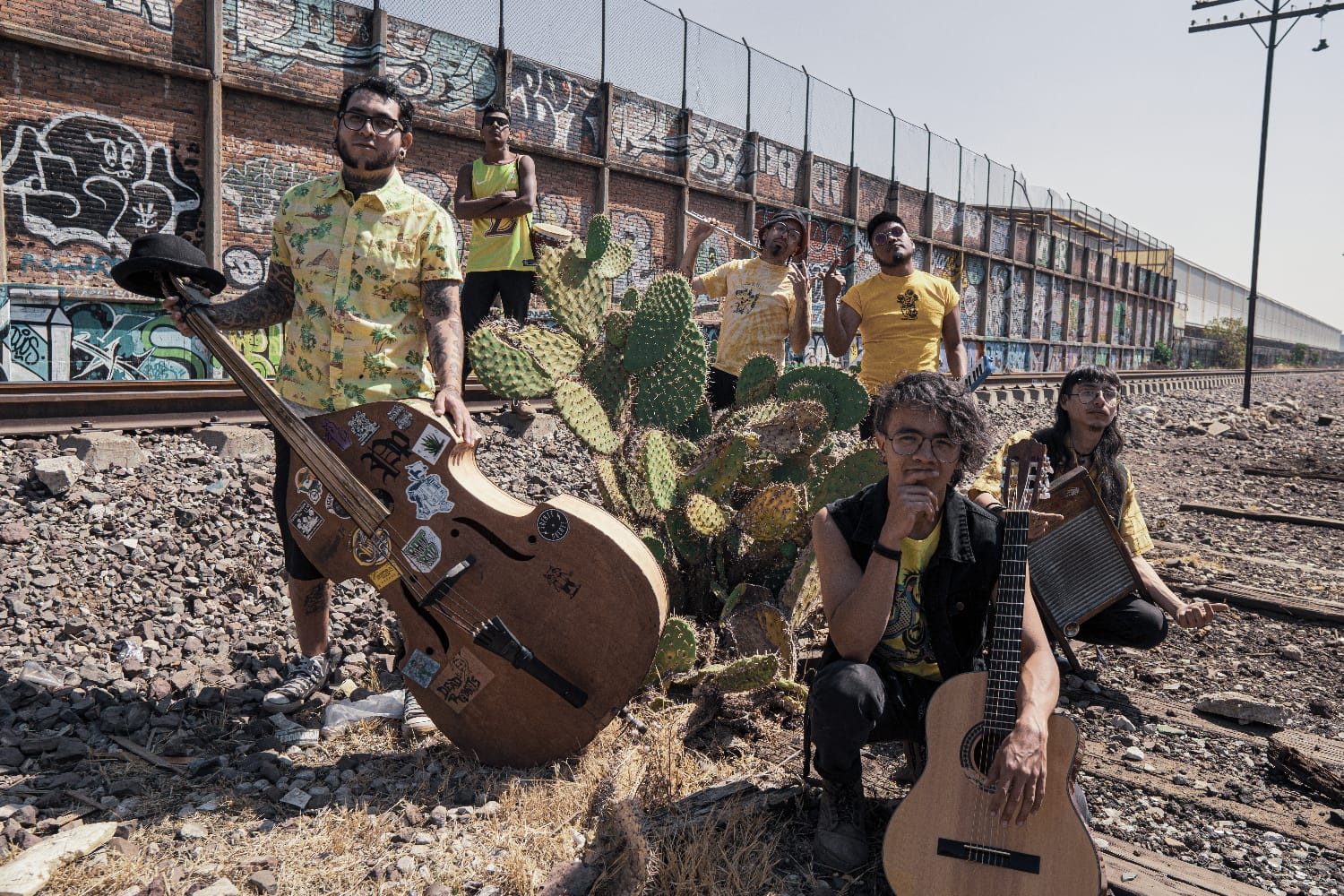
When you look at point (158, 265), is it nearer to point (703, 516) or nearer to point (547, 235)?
point (703, 516)

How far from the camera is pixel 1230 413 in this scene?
58.8 feet

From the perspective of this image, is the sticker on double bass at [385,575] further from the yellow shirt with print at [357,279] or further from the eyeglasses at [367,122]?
the eyeglasses at [367,122]

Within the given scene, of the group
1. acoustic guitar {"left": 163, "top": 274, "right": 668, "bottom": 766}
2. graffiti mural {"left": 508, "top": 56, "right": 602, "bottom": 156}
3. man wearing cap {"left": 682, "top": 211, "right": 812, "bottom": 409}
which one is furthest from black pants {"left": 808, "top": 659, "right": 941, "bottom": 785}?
graffiti mural {"left": 508, "top": 56, "right": 602, "bottom": 156}

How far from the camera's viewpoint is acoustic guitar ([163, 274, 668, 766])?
106 inches

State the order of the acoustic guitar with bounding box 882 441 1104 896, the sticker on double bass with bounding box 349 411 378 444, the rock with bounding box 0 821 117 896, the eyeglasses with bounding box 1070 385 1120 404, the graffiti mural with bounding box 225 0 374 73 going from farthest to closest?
the graffiti mural with bounding box 225 0 374 73
the eyeglasses with bounding box 1070 385 1120 404
the sticker on double bass with bounding box 349 411 378 444
the rock with bounding box 0 821 117 896
the acoustic guitar with bounding box 882 441 1104 896

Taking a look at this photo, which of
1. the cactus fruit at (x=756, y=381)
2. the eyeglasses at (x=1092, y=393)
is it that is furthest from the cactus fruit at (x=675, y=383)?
the eyeglasses at (x=1092, y=393)

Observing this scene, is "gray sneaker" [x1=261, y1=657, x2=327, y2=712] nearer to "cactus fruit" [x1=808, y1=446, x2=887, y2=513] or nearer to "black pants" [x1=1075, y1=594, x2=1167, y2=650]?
"cactus fruit" [x1=808, y1=446, x2=887, y2=513]

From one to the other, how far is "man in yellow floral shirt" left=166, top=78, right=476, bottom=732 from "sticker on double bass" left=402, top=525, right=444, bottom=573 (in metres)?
0.34

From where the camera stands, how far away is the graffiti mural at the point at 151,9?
9.36 meters

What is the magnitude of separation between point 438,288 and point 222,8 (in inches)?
368

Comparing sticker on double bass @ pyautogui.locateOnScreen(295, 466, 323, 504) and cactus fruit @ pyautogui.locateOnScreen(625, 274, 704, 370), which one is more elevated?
cactus fruit @ pyautogui.locateOnScreen(625, 274, 704, 370)

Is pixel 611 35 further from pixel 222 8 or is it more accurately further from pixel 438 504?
pixel 438 504

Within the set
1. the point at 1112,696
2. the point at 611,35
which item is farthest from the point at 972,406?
the point at 611,35

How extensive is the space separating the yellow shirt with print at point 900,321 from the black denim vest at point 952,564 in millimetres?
2677
